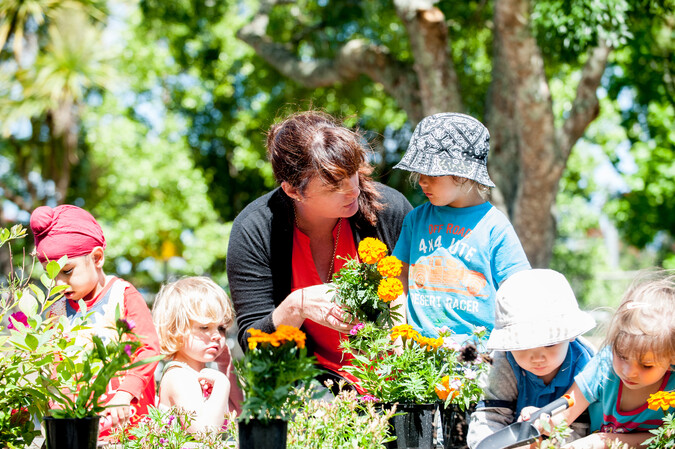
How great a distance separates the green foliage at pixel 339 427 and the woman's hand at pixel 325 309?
255 mm

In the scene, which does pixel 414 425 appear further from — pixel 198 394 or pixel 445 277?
pixel 198 394

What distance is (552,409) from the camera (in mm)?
1838

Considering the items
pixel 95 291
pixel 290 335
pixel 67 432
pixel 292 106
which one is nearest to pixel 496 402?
pixel 290 335

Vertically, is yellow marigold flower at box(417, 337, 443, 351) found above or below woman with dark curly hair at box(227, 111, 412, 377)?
below

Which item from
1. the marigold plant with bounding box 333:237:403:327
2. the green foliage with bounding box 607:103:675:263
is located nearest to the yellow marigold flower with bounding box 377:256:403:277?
the marigold plant with bounding box 333:237:403:327

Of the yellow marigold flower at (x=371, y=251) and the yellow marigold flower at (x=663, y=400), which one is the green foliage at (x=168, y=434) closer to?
the yellow marigold flower at (x=371, y=251)

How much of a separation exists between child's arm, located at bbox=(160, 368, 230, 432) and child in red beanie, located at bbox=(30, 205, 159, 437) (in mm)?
99

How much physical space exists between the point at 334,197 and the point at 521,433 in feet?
3.41

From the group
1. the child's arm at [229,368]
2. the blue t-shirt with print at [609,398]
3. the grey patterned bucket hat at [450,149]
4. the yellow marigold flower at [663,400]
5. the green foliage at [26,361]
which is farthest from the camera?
the child's arm at [229,368]

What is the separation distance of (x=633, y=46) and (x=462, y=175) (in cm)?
681

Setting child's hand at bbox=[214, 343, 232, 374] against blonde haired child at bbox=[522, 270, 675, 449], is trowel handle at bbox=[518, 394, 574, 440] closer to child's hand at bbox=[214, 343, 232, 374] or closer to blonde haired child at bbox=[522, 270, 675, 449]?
blonde haired child at bbox=[522, 270, 675, 449]

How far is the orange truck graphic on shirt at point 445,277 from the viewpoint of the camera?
2.21 meters

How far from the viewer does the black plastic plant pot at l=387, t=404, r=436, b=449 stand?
200 centimetres

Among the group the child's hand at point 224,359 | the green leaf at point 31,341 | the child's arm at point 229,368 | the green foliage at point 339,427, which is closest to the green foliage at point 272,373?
the green foliage at point 339,427
